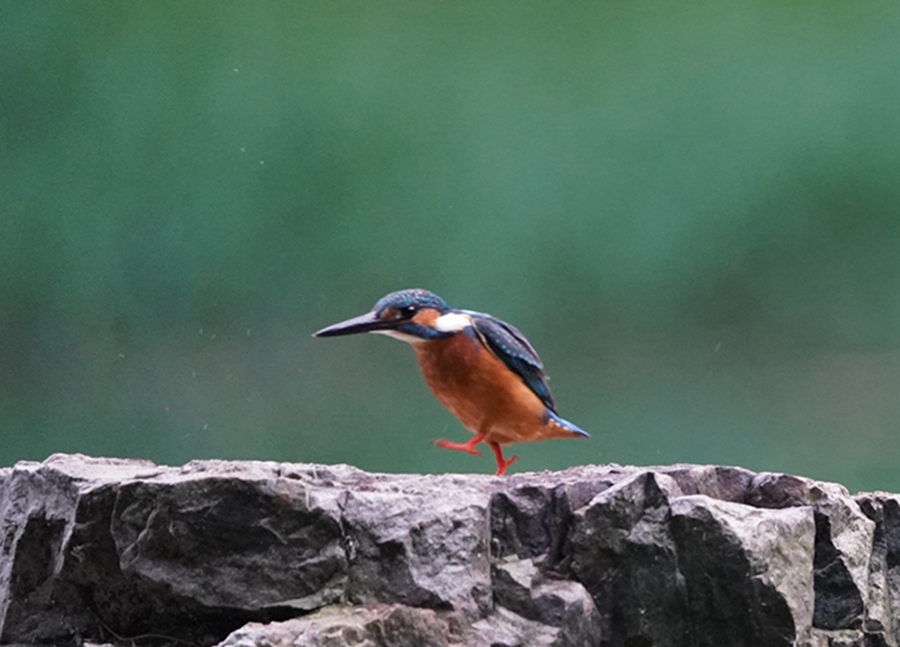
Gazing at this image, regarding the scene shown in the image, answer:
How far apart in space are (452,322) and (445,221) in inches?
32.5

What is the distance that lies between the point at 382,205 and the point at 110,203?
2.53 ft

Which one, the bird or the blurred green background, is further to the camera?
the blurred green background

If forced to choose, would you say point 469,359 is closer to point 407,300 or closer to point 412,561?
point 407,300

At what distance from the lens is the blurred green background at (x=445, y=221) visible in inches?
110

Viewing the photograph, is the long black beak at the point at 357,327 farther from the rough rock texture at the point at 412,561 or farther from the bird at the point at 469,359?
the rough rock texture at the point at 412,561

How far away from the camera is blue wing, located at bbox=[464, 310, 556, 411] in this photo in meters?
2.13

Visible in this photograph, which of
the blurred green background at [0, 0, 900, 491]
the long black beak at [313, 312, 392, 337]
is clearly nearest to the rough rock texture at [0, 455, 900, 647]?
the long black beak at [313, 312, 392, 337]

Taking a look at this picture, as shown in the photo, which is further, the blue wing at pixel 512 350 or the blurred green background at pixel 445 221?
the blurred green background at pixel 445 221

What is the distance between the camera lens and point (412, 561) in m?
1.51

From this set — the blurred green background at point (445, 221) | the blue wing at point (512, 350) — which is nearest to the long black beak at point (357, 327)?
the blue wing at point (512, 350)

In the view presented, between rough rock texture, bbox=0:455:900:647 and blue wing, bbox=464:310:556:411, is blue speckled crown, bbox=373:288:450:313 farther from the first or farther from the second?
rough rock texture, bbox=0:455:900:647

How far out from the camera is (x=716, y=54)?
295 centimetres

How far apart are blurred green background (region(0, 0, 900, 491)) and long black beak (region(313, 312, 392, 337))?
0.74 metres

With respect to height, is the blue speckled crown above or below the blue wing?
above
